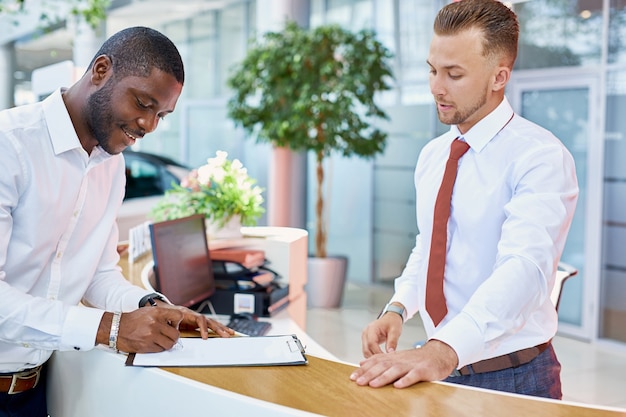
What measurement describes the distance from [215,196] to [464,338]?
2.57 meters

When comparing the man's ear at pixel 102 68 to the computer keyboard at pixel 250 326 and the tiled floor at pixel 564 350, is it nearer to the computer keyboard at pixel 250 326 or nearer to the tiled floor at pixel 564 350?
the computer keyboard at pixel 250 326

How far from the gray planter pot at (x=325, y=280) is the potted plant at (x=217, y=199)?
3580 millimetres

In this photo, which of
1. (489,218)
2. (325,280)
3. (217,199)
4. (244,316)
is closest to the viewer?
(489,218)

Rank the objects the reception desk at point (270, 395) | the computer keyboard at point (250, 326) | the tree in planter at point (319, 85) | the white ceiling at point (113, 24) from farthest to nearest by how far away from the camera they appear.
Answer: the white ceiling at point (113, 24), the tree in planter at point (319, 85), the computer keyboard at point (250, 326), the reception desk at point (270, 395)

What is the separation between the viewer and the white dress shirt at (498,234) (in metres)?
1.69

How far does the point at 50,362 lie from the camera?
77.3 inches

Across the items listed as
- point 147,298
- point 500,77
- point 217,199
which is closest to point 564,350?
point 217,199

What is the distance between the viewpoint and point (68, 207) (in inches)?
71.4

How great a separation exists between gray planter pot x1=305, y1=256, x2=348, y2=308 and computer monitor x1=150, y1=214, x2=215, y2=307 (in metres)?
4.10

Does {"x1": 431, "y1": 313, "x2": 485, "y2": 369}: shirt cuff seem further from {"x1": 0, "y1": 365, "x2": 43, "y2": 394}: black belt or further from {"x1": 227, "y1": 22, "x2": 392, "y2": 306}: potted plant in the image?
{"x1": 227, "y1": 22, "x2": 392, "y2": 306}: potted plant

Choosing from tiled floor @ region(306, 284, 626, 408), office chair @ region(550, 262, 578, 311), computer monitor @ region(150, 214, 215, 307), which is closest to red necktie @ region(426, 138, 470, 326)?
office chair @ region(550, 262, 578, 311)

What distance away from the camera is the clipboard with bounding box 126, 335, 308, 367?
1674 millimetres

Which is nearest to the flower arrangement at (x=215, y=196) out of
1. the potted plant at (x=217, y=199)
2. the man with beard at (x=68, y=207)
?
the potted plant at (x=217, y=199)

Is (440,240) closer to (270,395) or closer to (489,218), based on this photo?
(489,218)
